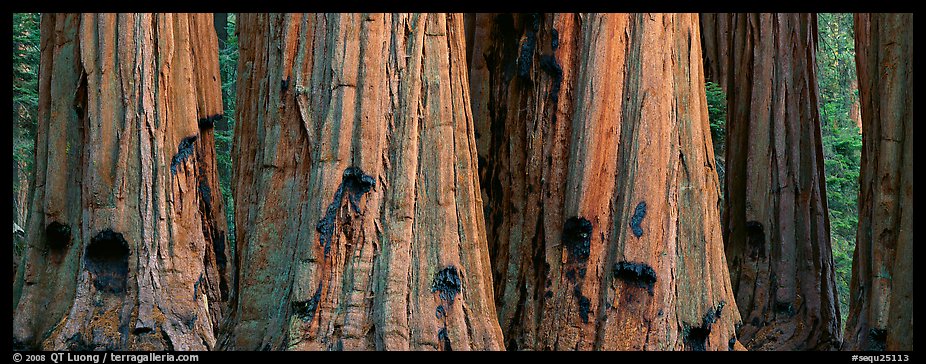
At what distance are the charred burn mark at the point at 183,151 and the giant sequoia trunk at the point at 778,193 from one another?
556 centimetres

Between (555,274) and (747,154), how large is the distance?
4716mm

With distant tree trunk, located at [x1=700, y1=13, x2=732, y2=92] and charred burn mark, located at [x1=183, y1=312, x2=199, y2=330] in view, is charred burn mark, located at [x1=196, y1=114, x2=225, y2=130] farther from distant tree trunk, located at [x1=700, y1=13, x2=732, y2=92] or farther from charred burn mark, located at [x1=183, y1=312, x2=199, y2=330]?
distant tree trunk, located at [x1=700, y1=13, x2=732, y2=92]

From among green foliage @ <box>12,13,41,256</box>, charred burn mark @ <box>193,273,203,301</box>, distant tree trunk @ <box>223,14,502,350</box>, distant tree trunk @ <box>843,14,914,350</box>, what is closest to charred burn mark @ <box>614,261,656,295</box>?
distant tree trunk @ <box>223,14,502,350</box>

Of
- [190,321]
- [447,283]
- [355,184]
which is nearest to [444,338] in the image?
[447,283]

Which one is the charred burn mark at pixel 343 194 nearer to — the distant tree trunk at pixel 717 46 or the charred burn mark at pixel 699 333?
the charred burn mark at pixel 699 333

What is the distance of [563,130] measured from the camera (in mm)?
7535

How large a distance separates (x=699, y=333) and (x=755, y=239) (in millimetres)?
3988

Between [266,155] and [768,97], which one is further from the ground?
[768,97]

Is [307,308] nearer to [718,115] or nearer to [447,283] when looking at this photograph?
[447,283]

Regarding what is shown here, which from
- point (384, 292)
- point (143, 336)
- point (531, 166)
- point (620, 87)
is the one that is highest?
point (620, 87)

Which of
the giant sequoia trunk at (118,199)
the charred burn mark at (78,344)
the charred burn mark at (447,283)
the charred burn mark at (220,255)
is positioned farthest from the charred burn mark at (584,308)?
the charred burn mark at (78,344)

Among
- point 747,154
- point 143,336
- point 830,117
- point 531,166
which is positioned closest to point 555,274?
point 531,166

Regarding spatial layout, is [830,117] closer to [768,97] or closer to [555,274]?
[768,97]

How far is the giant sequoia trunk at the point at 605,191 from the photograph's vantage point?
715cm
